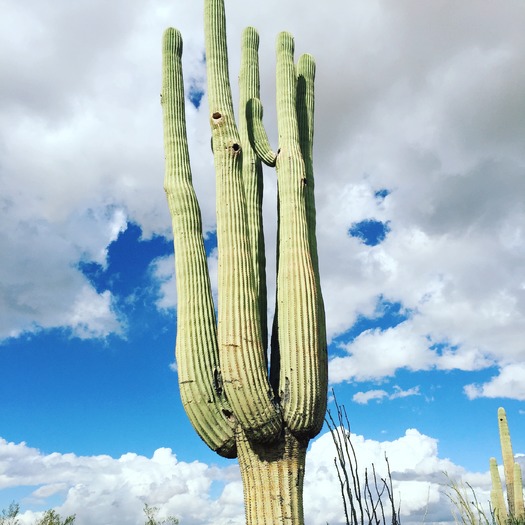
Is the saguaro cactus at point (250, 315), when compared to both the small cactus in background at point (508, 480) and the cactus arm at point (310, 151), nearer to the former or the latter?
the cactus arm at point (310, 151)

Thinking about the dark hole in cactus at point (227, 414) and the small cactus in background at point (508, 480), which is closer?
the dark hole in cactus at point (227, 414)

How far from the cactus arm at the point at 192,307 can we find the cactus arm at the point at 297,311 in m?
0.63

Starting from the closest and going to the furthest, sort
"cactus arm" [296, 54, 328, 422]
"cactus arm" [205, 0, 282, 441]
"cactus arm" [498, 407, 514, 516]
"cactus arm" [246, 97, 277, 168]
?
"cactus arm" [205, 0, 282, 441] < "cactus arm" [296, 54, 328, 422] < "cactus arm" [246, 97, 277, 168] < "cactus arm" [498, 407, 514, 516]

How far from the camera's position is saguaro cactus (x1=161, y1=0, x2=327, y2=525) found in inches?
218

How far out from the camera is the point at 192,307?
5.88 m

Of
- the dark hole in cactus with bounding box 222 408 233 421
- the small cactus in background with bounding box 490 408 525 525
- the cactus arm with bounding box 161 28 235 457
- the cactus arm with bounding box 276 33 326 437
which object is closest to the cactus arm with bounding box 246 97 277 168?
the cactus arm with bounding box 276 33 326 437

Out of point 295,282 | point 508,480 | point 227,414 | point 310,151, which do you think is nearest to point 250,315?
point 295,282

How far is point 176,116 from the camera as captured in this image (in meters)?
6.75

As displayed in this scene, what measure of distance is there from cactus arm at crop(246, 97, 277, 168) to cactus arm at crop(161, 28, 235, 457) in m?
0.82

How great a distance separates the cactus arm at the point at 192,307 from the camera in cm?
566

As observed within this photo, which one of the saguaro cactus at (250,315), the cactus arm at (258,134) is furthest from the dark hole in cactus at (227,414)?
the cactus arm at (258,134)

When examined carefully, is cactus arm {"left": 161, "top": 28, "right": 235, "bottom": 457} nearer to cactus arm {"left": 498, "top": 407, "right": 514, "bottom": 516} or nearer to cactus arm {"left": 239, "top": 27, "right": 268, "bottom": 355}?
cactus arm {"left": 239, "top": 27, "right": 268, "bottom": 355}

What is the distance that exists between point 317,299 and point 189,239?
1.40m

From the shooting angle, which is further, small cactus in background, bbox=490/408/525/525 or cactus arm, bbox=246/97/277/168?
small cactus in background, bbox=490/408/525/525
